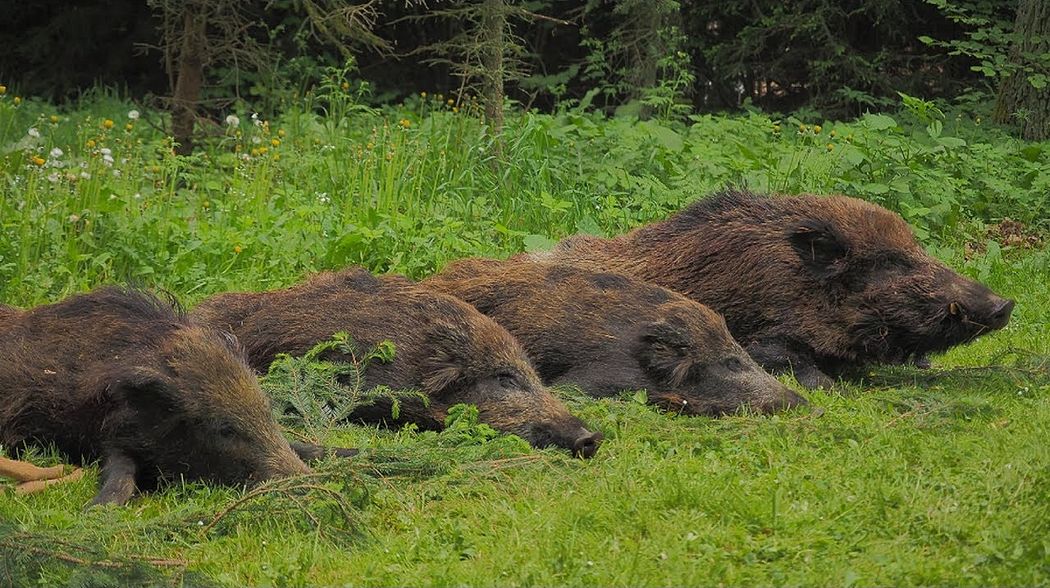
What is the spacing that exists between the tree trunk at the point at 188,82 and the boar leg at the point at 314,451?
29.9 ft

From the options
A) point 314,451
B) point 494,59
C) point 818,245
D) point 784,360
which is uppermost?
point 494,59

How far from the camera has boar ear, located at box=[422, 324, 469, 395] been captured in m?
6.58

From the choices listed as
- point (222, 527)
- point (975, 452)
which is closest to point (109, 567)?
point (222, 527)

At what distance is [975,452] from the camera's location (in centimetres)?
533

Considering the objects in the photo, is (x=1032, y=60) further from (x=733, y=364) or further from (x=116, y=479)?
(x=116, y=479)

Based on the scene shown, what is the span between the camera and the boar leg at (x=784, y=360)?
25.0ft

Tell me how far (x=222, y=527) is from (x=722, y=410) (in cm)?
285

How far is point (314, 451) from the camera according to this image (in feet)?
19.2

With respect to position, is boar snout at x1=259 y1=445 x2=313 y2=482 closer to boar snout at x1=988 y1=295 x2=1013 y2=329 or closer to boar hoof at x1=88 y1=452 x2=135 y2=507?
boar hoof at x1=88 y1=452 x2=135 y2=507

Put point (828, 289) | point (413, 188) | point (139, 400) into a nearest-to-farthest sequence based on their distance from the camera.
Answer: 1. point (139, 400)
2. point (828, 289)
3. point (413, 188)

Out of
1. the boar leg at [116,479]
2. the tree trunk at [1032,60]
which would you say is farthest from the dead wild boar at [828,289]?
the tree trunk at [1032,60]

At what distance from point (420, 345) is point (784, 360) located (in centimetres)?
226

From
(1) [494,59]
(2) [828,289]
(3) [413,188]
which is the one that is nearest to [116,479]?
(2) [828,289]

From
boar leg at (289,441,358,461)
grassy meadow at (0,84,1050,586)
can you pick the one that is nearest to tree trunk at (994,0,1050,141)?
grassy meadow at (0,84,1050,586)
